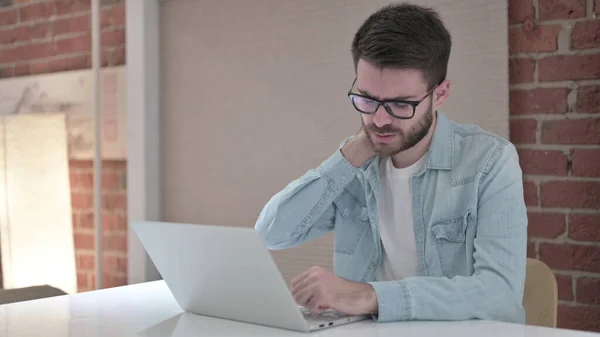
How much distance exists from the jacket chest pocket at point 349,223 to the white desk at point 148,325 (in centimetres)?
52

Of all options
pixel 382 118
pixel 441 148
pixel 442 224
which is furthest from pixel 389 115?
pixel 442 224

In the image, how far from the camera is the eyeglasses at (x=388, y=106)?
1710 mm

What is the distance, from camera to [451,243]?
174cm

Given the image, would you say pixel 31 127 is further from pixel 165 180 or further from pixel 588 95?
pixel 588 95

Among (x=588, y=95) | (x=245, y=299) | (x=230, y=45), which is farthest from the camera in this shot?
(x=230, y=45)

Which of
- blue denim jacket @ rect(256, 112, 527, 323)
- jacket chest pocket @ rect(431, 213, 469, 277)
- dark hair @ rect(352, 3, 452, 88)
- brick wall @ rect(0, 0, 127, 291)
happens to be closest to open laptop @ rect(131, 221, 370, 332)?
blue denim jacket @ rect(256, 112, 527, 323)

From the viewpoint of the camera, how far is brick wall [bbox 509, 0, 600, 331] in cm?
237

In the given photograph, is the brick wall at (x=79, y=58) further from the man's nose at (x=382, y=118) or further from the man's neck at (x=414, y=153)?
the man's nose at (x=382, y=118)

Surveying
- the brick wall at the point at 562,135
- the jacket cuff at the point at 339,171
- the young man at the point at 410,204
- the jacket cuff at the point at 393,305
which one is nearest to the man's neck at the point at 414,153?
the young man at the point at 410,204

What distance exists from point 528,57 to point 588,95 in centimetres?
23

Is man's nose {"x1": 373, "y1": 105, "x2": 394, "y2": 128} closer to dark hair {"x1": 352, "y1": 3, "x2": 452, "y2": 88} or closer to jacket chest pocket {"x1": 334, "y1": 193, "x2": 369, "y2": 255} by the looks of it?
dark hair {"x1": 352, "y1": 3, "x2": 452, "y2": 88}

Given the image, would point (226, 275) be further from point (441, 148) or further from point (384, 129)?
point (441, 148)

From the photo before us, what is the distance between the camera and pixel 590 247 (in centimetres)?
238

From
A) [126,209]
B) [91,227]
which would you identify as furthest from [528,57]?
[91,227]
